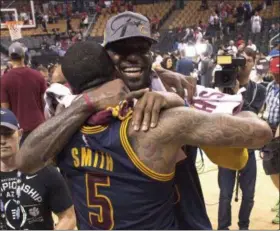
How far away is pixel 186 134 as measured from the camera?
130 cm

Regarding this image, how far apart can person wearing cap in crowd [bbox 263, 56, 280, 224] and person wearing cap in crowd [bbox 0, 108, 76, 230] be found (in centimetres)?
171

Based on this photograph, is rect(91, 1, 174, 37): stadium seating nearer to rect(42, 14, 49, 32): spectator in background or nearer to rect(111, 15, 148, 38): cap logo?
rect(42, 14, 49, 32): spectator in background

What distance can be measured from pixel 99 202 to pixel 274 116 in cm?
271

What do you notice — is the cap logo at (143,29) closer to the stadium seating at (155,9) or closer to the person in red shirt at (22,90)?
the person in red shirt at (22,90)

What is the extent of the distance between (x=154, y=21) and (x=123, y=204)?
20.2 metres

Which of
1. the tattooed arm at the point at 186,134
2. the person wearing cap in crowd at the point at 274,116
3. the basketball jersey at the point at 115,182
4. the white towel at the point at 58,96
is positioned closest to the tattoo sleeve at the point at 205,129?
the tattooed arm at the point at 186,134

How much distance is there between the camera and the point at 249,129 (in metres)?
1.33

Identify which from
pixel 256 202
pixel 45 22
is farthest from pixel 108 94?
pixel 45 22

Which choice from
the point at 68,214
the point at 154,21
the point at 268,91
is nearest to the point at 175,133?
the point at 68,214

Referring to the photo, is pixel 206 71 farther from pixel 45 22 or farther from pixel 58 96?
pixel 45 22

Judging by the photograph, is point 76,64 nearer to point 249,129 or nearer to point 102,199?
point 102,199

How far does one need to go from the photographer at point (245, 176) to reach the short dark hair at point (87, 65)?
2.16 m

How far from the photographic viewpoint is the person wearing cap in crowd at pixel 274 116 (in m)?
3.27

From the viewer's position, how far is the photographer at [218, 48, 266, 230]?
3465mm
